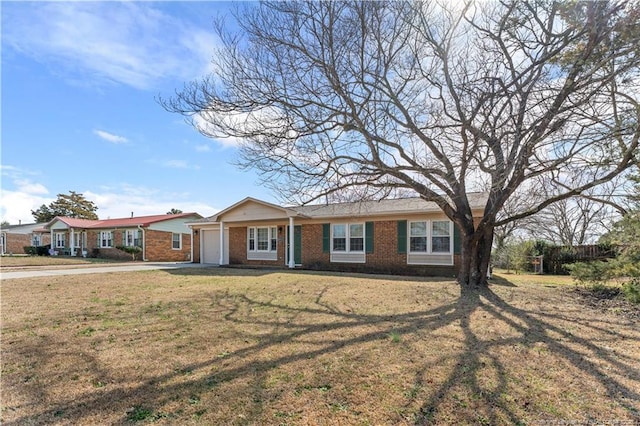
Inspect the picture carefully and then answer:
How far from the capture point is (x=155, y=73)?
927 cm

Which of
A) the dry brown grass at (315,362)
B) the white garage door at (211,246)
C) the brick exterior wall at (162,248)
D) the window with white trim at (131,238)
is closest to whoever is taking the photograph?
the dry brown grass at (315,362)

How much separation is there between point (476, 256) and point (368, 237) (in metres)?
→ 6.11

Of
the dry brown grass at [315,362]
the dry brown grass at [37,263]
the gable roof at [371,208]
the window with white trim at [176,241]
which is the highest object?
the gable roof at [371,208]

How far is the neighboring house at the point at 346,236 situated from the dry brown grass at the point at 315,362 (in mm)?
6218

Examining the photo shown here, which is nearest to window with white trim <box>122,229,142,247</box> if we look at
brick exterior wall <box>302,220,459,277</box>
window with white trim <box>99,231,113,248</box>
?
window with white trim <box>99,231,113,248</box>

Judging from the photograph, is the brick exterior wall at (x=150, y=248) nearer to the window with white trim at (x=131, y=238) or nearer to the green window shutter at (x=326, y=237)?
the window with white trim at (x=131, y=238)

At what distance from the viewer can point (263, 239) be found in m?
20.1

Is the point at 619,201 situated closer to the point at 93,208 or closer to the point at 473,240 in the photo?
the point at 473,240

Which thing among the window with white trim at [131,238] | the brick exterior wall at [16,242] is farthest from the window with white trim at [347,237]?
the brick exterior wall at [16,242]

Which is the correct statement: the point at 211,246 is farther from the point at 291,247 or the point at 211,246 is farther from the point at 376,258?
the point at 376,258

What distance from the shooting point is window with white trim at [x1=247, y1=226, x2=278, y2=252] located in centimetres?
1972

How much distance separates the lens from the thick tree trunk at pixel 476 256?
34.2ft

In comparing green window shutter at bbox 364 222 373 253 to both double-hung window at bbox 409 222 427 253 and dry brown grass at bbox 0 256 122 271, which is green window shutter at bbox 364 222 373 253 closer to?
double-hung window at bbox 409 222 427 253

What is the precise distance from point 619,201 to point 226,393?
11968mm
